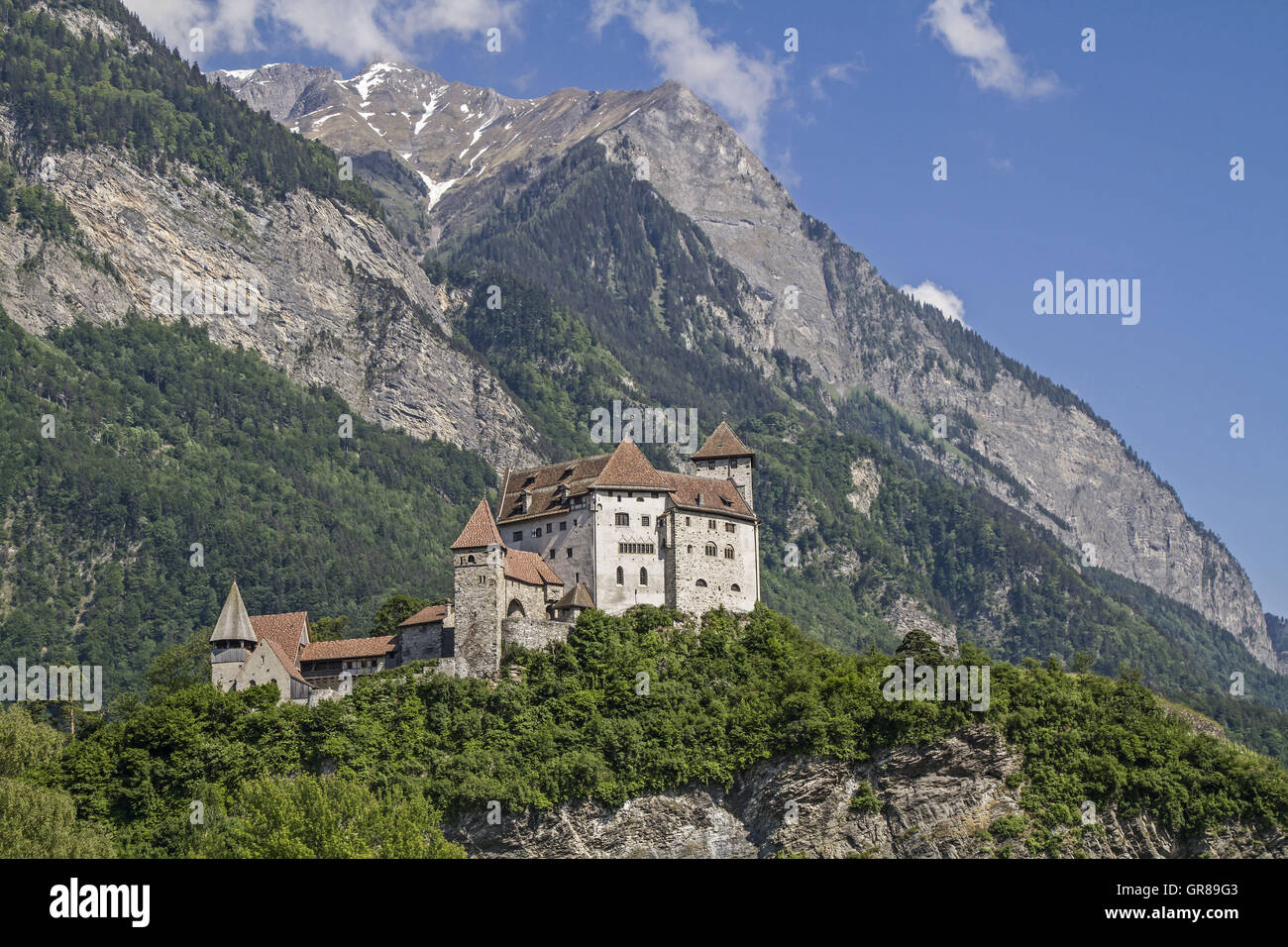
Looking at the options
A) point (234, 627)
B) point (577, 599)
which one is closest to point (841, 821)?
point (577, 599)

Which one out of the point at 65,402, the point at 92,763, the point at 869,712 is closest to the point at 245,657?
the point at 92,763

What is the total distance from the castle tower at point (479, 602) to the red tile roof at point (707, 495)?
1380cm

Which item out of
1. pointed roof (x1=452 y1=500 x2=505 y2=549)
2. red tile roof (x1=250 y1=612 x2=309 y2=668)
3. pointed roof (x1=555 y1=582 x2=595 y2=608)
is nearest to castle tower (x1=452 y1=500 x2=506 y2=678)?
pointed roof (x1=452 y1=500 x2=505 y2=549)

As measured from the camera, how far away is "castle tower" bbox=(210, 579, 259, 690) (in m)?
88.3

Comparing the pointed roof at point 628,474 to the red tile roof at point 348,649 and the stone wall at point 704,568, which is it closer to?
the stone wall at point 704,568

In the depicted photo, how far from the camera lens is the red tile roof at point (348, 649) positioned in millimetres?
90312

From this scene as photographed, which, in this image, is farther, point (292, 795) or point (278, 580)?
point (278, 580)

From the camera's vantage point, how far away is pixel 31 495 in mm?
182125

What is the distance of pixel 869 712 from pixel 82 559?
12110 centimetres

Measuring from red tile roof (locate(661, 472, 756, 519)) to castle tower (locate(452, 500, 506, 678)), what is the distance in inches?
543

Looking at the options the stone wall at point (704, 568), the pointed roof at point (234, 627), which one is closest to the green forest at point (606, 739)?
the stone wall at point (704, 568)

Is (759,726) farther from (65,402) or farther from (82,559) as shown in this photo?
(65,402)
